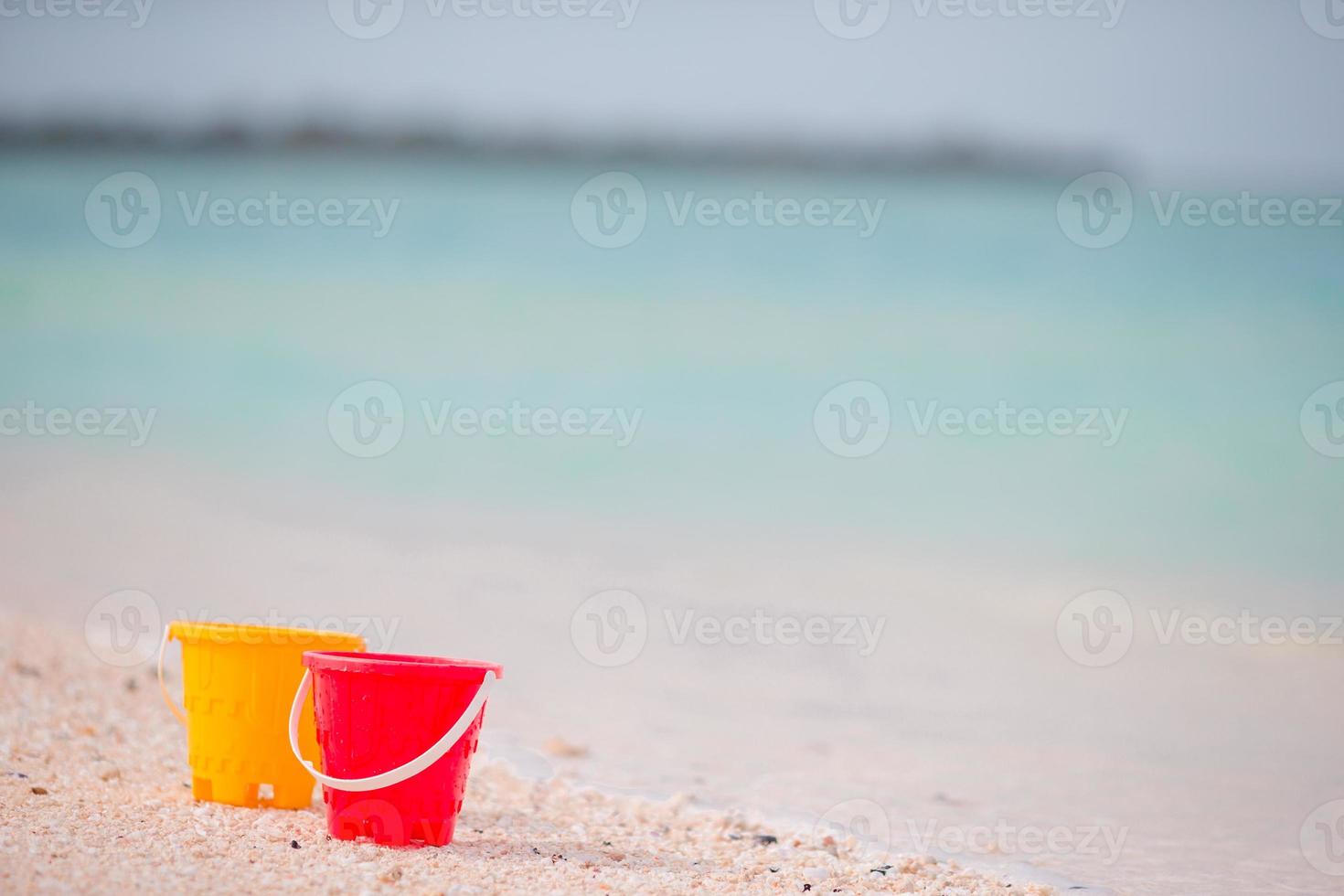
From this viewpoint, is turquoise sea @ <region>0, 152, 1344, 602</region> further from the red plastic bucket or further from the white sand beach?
the red plastic bucket

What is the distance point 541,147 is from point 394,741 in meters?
10.3

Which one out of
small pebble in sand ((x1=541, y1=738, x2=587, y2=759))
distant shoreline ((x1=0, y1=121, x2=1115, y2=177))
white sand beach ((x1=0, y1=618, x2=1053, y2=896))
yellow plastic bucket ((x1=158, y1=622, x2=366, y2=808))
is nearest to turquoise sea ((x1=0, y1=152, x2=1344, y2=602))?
distant shoreline ((x1=0, y1=121, x2=1115, y2=177))

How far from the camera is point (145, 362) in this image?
32.5 feet

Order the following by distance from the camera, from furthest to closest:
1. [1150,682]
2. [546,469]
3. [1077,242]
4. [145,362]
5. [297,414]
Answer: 1. [1077,242]
2. [145,362]
3. [297,414]
4. [546,469]
5. [1150,682]

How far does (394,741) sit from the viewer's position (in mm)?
2680

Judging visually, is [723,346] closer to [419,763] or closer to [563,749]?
[563,749]

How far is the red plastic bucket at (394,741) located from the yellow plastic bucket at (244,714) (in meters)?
0.31

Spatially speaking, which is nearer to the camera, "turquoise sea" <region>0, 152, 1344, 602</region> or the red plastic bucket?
the red plastic bucket

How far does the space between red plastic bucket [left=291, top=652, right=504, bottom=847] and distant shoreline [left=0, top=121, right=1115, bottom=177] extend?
32.6 feet

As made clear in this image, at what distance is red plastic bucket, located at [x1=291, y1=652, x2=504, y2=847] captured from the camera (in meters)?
2.67

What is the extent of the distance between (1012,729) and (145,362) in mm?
7897

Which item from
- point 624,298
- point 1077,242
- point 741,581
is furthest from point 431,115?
point 741,581

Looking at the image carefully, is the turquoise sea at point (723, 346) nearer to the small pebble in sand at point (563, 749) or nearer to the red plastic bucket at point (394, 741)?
the small pebble in sand at point (563, 749)

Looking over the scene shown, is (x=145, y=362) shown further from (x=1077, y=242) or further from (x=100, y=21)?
(x=1077, y=242)
